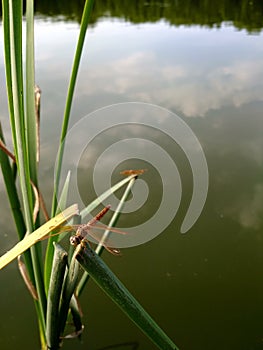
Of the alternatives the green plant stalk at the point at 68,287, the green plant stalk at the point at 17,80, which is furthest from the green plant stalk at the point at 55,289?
the green plant stalk at the point at 17,80

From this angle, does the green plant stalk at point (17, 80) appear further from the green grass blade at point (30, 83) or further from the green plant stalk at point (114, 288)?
the green plant stalk at point (114, 288)

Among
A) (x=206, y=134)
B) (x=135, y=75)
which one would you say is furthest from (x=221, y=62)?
(x=206, y=134)

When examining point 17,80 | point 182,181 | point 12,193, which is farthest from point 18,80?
point 182,181

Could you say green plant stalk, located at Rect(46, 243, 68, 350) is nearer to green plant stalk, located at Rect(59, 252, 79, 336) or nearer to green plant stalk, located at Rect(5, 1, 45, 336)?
green plant stalk, located at Rect(59, 252, 79, 336)

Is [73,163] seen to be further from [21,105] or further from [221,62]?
[221,62]

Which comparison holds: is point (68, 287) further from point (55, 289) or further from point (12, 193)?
point (12, 193)

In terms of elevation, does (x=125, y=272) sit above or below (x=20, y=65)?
below
